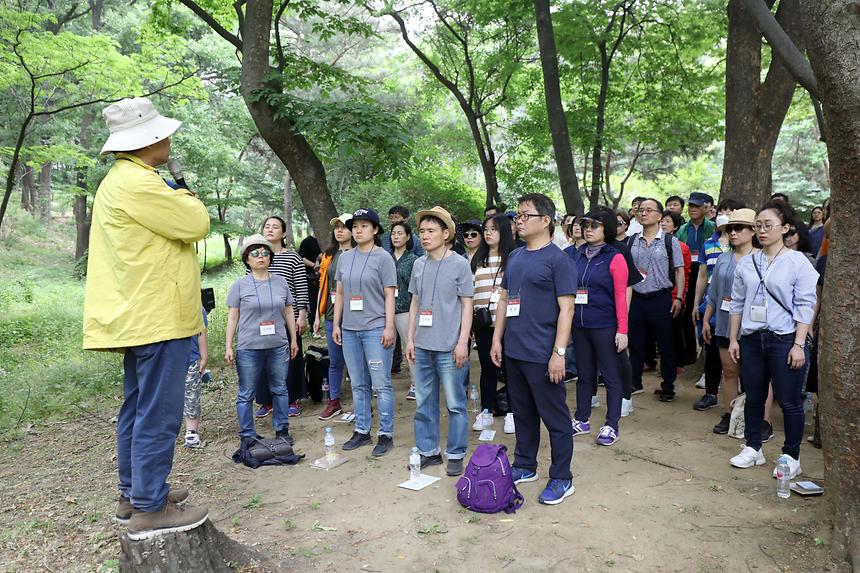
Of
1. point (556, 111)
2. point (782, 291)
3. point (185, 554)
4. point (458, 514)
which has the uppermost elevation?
point (556, 111)

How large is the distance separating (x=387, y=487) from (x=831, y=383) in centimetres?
301

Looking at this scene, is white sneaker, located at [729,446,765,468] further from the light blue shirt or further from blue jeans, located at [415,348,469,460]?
blue jeans, located at [415,348,469,460]

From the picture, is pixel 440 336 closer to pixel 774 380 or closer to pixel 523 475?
pixel 523 475

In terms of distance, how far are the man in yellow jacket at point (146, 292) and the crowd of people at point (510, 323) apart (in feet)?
0.04

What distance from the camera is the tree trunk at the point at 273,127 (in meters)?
8.71

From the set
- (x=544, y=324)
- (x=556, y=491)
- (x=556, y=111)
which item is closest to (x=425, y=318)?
(x=544, y=324)

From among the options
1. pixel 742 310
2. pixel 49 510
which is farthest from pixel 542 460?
pixel 49 510

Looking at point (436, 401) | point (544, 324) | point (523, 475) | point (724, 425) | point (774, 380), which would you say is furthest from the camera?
point (724, 425)

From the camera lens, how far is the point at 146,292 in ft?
9.68

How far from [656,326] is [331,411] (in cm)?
355

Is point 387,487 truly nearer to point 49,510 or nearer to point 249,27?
point 49,510

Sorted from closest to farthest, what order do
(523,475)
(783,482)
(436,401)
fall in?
(783,482) < (523,475) < (436,401)

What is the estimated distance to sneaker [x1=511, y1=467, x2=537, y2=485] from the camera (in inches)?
181

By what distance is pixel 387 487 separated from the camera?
4.67 meters
